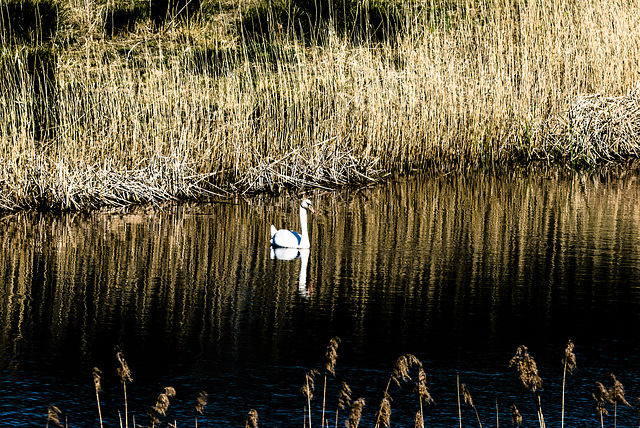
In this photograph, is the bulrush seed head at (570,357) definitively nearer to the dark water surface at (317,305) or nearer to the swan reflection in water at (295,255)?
the dark water surface at (317,305)

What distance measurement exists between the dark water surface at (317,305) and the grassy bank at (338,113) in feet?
2.35

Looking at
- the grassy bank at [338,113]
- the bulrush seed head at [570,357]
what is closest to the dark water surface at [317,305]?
the grassy bank at [338,113]

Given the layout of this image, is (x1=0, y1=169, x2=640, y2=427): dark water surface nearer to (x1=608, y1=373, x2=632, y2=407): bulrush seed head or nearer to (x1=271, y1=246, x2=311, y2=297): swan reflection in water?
(x1=271, y1=246, x2=311, y2=297): swan reflection in water

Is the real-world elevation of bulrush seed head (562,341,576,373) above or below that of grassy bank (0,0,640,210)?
below

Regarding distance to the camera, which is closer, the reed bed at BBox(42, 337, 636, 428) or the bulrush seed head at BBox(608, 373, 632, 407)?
the reed bed at BBox(42, 337, 636, 428)

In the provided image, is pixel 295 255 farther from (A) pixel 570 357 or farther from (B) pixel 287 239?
(A) pixel 570 357

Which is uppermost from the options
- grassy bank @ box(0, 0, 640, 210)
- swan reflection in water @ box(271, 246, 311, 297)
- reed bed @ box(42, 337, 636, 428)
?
grassy bank @ box(0, 0, 640, 210)

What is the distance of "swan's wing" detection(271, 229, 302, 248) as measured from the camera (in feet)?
33.5

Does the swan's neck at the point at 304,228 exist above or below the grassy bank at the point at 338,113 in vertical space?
below

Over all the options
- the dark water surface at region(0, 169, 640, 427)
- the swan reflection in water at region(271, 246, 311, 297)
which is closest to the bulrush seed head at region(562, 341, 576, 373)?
the dark water surface at region(0, 169, 640, 427)

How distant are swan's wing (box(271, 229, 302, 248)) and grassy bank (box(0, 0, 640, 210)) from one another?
2920 mm

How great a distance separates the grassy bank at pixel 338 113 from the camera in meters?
12.6

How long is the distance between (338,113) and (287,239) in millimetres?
4415

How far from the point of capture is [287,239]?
10.2 meters
